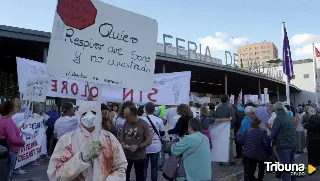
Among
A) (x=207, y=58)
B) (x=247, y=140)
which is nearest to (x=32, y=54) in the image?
(x=207, y=58)

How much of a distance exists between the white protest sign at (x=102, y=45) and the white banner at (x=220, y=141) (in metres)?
5.14

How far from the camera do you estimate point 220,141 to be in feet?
27.2

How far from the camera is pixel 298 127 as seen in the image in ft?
43.5

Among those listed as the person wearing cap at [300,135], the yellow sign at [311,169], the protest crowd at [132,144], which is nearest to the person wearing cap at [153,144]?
the protest crowd at [132,144]

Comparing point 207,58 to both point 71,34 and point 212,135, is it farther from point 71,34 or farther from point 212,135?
point 71,34

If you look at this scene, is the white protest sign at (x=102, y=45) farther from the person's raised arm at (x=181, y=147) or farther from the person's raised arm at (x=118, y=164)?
the person's raised arm at (x=181, y=147)

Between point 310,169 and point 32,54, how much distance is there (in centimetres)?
1413

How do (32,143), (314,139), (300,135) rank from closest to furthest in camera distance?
(32,143) → (314,139) → (300,135)

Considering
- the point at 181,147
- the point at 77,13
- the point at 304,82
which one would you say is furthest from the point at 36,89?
the point at 304,82

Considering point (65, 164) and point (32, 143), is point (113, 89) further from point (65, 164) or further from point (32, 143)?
point (65, 164)

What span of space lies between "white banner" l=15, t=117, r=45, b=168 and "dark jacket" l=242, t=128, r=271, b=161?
5634 millimetres

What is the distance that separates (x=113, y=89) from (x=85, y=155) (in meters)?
5.40

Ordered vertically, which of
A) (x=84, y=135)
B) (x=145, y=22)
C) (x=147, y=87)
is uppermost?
(x=145, y=22)

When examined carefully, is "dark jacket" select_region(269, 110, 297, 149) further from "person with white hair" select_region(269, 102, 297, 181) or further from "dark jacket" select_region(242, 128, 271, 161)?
"dark jacket" select_region(242, 128, 271, 161)
